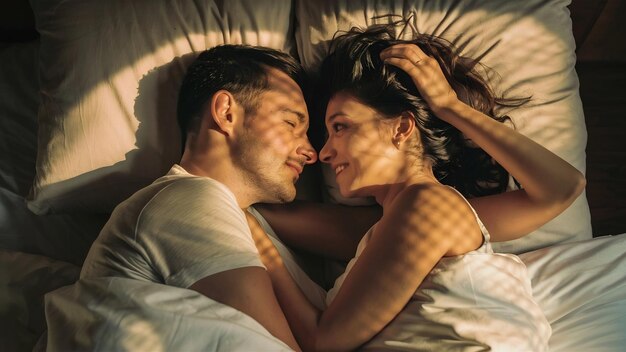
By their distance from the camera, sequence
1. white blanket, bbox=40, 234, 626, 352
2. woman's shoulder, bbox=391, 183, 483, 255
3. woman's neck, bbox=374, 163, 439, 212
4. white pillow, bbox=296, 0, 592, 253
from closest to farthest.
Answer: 1. white blanket, bbox=40, 234, 626, 352
2. woman's shoulder, bbox=391, 183, 483, 255
3. woman's neck, bbox=374, 163, 439, 212
4. white pillow, bbox=296, 0, 592, 253

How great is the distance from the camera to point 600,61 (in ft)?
6.25

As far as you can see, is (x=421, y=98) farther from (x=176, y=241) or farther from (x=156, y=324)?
(x=156, y=324)

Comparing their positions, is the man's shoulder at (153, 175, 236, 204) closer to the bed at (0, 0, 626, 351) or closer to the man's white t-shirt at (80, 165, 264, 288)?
the man's white t-shirt at (80, 165, 264, 288)

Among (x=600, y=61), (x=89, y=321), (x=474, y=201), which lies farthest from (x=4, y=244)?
(x=600, y=61)

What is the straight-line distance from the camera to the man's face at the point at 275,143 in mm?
1240

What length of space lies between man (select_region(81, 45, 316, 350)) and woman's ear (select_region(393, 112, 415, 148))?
7.3 inches

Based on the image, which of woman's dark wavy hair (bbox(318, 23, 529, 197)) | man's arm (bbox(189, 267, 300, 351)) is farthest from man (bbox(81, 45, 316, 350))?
woman's dark wavy hair (bbox(318, 23, 529, 197))

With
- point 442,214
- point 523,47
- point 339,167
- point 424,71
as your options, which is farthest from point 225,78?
point 523,47

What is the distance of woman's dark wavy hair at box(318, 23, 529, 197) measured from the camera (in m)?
1.24

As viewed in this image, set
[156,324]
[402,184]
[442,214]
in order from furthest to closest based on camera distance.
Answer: [402,184] < [442,214] < [156,324]

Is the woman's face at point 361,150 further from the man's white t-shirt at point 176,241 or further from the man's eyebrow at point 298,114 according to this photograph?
the man's white t-shirt at point 176,241

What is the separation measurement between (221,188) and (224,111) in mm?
195

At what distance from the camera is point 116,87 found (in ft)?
4.31

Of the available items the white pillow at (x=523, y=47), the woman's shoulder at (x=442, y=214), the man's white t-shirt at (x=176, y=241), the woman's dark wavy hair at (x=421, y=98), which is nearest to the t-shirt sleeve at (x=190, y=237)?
the man's white t-shirt at (x=176, y=241)
